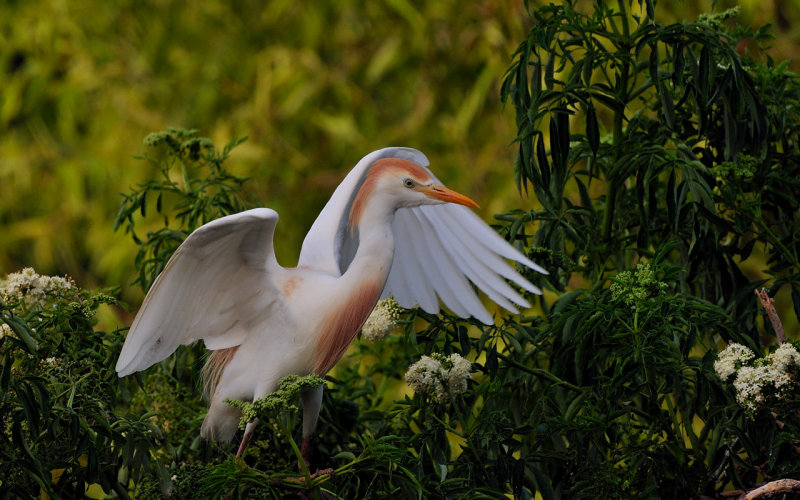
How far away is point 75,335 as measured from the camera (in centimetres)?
154

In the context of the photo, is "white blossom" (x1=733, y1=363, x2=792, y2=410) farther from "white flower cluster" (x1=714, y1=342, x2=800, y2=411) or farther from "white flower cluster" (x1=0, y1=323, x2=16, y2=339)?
"white flower cluster" (x1=0, y1=323, x2=16, y2=339)

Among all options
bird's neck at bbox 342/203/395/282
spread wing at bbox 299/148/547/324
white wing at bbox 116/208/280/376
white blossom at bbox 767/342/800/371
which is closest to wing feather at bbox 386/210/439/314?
spread wing at bbox 299/148/547/324

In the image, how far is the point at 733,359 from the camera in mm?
1397

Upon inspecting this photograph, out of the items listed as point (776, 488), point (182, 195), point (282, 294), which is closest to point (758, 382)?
point (776, 488)

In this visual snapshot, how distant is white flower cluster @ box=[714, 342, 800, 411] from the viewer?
1.34 m

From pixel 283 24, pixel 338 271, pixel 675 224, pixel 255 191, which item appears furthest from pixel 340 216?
pixel 283 24

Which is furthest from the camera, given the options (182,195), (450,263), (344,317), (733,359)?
(182,195)

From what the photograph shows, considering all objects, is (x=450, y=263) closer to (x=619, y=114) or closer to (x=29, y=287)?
(x=619, y=114)

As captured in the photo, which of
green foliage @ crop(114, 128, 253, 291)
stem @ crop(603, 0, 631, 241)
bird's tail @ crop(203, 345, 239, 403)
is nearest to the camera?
bird's tail @ crop(203, 345, 239, 403)

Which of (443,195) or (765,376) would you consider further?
(443,195)

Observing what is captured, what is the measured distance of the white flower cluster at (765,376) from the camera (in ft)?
4.41

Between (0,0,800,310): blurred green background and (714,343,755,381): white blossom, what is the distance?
6.98 ft

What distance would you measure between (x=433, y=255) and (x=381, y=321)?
0.17 meters

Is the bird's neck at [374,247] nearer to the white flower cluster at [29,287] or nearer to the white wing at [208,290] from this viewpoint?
the white wing at [208,290]
